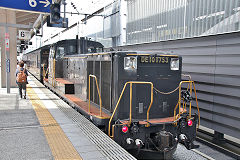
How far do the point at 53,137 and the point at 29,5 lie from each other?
568 cm

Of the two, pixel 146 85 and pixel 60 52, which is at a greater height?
pixel 60 52

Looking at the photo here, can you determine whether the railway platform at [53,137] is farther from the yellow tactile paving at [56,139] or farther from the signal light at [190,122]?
the signal light at [190,122]

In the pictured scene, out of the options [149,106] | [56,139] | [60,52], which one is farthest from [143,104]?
[60,52]

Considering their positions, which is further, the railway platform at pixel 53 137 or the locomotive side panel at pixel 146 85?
the locomotive side panel at pixel 146 85

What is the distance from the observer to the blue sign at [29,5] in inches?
280

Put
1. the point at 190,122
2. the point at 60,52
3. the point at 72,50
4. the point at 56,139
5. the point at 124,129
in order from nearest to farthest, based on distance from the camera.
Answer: the point at 124,129, the point at 56,139, the point at 190,122, the point at 72,50, the point at 60,52

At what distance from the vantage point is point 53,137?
3.83 meters

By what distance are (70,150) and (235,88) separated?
3.87 m

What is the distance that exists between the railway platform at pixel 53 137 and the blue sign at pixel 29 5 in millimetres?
3711

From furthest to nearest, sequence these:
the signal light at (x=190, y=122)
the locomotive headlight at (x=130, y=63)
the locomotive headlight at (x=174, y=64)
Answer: the locomotive headlight at (x=174, y=64) → the signal light at (x=190, y=122) → the locomotive headlight at (x=130, y=63)

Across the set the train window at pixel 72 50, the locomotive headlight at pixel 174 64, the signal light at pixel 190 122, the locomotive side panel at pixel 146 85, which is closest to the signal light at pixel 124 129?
the locomotive side panel at pixel 146 85

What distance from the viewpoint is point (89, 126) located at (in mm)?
4309

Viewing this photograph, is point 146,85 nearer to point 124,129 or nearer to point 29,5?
point 124,129

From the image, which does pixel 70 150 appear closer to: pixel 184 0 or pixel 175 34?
pixel 175 34
